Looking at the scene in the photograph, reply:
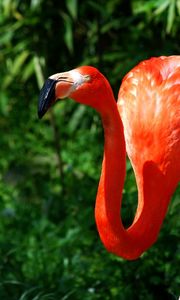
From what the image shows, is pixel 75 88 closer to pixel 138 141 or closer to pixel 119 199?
pixel 119 199

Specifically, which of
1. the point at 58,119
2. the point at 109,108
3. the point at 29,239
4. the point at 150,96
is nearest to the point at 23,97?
the point at 58,119

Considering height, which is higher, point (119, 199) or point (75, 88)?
point (75, 88)

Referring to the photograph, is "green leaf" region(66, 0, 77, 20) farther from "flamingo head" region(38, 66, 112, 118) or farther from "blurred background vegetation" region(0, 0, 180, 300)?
"flamingo head" region(38, 66, 112, 118)

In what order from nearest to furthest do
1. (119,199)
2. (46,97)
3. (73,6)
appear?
(46,97), (119,199), (73,6)

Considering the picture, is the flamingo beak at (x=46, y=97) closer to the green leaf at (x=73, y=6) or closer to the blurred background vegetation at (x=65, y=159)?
the blurred background vegetation at (x=65, y=159)

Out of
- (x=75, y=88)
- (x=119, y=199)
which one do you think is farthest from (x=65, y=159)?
(x=75, y=88)

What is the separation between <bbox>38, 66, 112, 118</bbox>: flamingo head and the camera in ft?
9.95

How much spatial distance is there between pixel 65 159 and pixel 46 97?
282 centimetres

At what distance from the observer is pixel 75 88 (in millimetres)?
3143

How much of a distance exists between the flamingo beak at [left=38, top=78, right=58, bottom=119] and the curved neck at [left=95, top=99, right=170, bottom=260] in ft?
0.98

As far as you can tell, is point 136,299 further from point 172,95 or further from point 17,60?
point 17,60

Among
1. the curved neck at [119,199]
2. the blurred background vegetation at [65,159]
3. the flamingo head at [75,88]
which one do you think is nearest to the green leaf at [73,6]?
the blurred background vegetation at [65,159]

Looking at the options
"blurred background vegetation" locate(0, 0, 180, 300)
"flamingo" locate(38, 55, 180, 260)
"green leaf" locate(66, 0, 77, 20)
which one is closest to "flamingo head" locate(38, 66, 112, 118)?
"flamingo" locate(38, 55, 180, 260)

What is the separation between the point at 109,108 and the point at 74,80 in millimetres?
208
